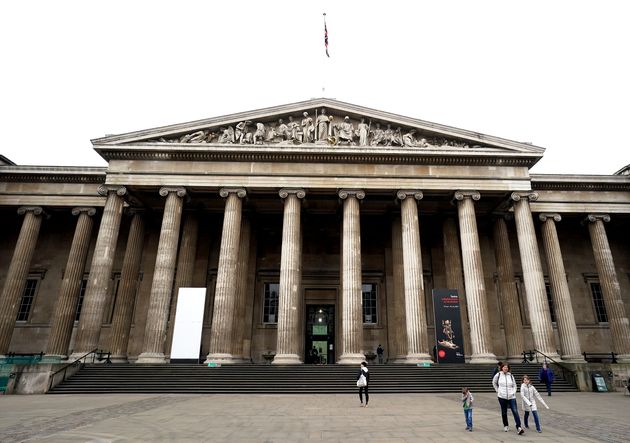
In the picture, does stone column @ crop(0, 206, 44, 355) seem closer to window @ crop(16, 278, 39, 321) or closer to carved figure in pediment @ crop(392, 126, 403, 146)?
window @ crop(16, 278, 39, 321)

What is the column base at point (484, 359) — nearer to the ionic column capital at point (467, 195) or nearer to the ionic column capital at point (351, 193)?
the ionic column capital at point (467, 195)

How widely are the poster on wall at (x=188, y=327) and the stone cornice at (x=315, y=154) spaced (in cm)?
788

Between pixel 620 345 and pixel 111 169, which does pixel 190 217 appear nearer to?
pixel 111 169

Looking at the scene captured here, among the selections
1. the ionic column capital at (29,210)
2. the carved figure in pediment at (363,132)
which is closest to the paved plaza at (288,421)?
the carved figure in pediment at (363,132)

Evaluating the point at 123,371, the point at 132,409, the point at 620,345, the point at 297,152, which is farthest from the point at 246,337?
the point at 620,345

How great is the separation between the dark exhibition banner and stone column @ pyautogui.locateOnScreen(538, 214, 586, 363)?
250 inches

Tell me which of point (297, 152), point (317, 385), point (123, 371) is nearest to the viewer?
point (317, 385)

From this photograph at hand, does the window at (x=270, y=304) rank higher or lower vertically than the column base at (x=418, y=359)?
higher

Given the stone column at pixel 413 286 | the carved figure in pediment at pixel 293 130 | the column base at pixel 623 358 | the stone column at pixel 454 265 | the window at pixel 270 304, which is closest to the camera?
the stone column at pixel 413 286

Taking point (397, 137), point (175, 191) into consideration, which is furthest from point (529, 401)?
point (175, 191)

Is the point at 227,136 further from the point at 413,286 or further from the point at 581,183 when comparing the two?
the point at 581,183

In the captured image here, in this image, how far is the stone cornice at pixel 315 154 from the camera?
73.1 ft

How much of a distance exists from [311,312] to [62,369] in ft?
47.0

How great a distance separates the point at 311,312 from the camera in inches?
1057
